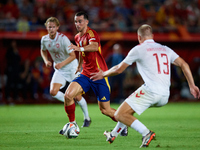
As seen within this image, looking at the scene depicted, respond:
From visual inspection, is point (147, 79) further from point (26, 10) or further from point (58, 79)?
point (26, 10)

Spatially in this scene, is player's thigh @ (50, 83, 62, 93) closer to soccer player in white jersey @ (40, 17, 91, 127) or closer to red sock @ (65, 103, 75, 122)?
soccer player in white jersey @ (40, 17, 91, 127)

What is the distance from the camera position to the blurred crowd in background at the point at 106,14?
60.4 feet

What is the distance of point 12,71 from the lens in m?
17.1

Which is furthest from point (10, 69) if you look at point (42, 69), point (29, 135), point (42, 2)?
point (29, 135)

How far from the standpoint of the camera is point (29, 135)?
300 inches

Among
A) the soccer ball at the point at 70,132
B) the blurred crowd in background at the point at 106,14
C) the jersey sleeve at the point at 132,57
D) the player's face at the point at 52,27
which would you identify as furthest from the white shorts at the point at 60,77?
the blurred crowd in background at the point at 106,14

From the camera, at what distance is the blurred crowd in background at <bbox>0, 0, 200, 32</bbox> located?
1841 centimetres

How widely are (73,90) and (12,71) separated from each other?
10197mm

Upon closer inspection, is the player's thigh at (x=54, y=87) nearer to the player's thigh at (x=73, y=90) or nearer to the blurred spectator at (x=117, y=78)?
the player's thigh at (x=73, y=90)

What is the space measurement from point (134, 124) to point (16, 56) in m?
11.6

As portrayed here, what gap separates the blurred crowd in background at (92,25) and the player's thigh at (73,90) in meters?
9.18

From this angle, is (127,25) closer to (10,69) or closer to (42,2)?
(42,2)

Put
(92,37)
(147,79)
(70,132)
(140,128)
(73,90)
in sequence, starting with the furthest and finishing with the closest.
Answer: (92,37) → (73,90) → (70,132) → (147,79) → (140,128)

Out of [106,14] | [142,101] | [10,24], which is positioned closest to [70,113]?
[142,101]
